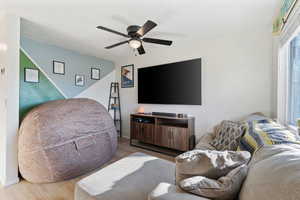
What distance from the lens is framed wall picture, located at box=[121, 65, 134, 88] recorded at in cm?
407

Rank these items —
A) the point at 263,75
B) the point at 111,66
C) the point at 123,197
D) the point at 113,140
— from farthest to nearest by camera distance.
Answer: the point at 111,66 → the point at 113,140 → the point at 263,75 → the point at 123,197

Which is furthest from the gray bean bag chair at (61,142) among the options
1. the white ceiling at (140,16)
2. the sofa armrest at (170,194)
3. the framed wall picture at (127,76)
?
the sofa armrest at (170,194)

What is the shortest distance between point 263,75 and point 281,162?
2143 mm

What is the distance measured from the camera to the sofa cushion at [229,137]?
185cm

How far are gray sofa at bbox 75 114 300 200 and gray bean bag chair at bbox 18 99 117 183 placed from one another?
1006 millimetres

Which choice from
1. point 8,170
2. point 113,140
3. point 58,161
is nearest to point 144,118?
point 113,140

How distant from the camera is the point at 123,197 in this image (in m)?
1.07

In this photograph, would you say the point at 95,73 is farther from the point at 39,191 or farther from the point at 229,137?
the point at 229,137

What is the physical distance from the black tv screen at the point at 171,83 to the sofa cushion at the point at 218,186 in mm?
2192

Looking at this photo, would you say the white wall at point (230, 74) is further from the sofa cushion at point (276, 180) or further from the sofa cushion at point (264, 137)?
the sofa cushion at point (276, 180)

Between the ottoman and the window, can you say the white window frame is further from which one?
the ottoman

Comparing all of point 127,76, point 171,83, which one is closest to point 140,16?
point 171,83

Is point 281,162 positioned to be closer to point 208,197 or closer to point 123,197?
point 208,197

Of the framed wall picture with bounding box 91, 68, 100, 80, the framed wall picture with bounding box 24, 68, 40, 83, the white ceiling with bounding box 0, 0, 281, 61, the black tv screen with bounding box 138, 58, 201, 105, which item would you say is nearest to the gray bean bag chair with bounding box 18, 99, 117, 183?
the framed wall picture with bounding box 24, 68, 40, 83
